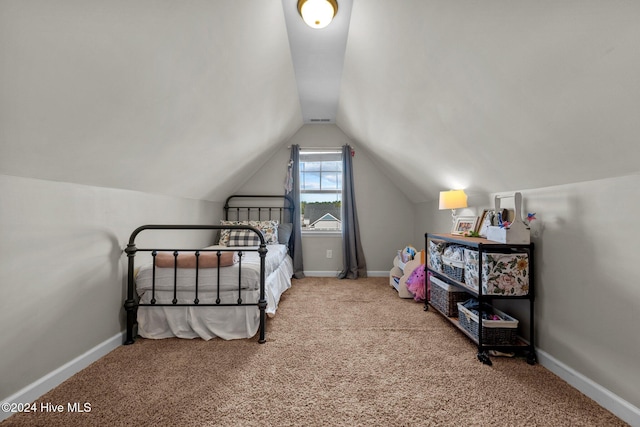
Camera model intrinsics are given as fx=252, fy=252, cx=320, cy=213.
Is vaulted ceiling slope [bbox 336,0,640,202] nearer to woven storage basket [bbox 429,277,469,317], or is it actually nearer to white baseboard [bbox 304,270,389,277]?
woven storage basket [bbox 429,277,469,317]

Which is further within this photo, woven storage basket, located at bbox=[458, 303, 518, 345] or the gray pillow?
the gray pillow

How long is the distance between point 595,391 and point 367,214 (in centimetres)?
285

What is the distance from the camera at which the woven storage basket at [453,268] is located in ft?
6.36

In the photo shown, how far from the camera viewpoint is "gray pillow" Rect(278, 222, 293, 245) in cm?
361

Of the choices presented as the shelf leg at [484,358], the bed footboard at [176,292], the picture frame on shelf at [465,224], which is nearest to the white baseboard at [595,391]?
the shelf leg at [484,358]

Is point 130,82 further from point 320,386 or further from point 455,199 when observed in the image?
point 455,199

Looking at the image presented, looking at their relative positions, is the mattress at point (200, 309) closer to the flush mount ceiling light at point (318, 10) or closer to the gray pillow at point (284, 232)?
the gray pillow at point (284, 232)

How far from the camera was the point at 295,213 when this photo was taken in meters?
3.80

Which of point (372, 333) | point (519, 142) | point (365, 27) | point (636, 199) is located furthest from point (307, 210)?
point (636, 199)

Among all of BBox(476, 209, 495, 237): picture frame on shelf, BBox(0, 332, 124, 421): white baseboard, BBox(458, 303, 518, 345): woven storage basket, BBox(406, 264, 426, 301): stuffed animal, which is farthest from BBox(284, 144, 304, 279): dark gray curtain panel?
BBox(458, 303, 518, 345): woven storage basket

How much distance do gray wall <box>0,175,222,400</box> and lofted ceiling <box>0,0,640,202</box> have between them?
143 mm

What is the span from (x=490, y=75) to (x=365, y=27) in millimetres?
943

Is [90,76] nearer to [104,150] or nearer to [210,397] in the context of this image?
[104,150]

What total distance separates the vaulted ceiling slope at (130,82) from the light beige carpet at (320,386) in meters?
1.19
